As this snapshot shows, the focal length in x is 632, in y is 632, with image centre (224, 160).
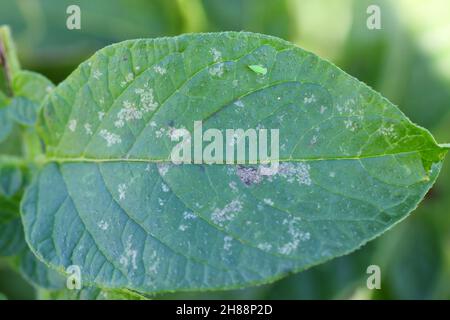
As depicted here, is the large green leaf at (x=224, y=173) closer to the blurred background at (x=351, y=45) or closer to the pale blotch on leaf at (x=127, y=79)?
the pale blotch on leaf at (x=127, y=79)

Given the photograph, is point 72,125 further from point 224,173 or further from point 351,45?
point 351,45

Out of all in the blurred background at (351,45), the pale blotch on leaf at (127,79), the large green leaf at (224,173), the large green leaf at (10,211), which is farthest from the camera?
the blurred background at (351,45)

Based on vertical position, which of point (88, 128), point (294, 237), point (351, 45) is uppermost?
point (351, 45)

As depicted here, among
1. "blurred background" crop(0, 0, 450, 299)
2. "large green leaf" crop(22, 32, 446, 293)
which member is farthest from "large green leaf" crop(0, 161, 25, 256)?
"blurred background" crop(0, 0, 450, 299)

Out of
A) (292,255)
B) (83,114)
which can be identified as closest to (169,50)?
(83,114)

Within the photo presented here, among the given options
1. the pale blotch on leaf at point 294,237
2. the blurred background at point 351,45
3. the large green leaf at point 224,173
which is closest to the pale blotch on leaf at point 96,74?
the large green leaf at point 224,173

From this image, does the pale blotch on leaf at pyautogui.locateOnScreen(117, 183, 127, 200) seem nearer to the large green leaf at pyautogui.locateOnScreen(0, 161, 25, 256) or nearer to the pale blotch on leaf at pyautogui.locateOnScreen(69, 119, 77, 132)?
the pale blotch on leaf at pyautogui.locateOnScreen(69, 119, 77, 132)

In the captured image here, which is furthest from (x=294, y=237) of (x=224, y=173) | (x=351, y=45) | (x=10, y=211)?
(x=351, y=45)
